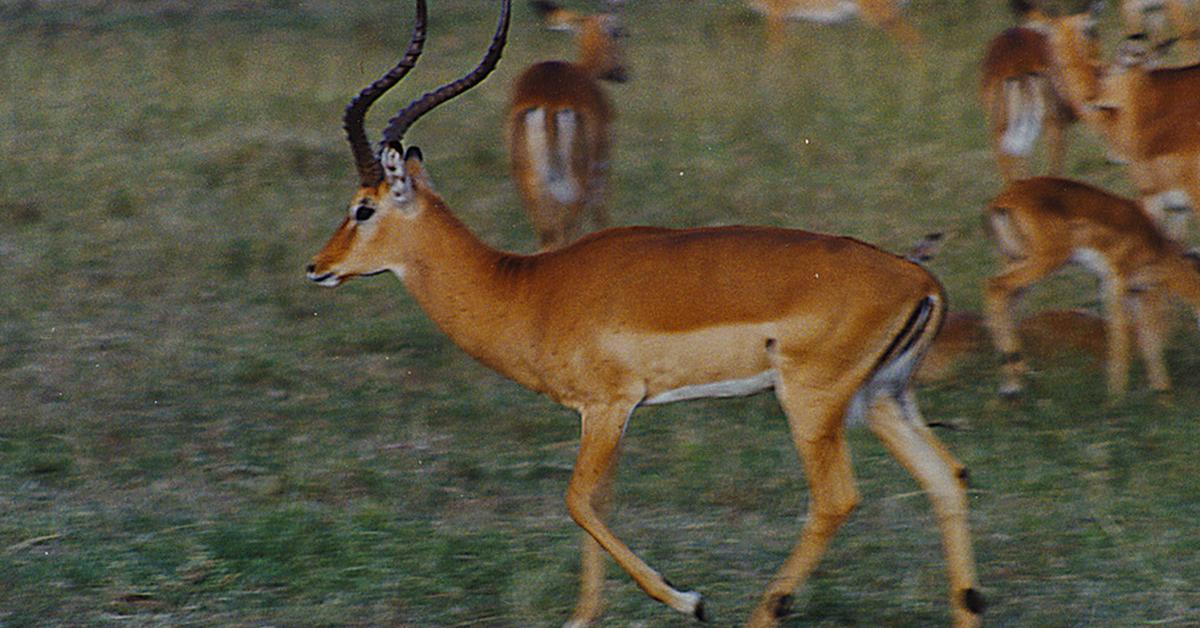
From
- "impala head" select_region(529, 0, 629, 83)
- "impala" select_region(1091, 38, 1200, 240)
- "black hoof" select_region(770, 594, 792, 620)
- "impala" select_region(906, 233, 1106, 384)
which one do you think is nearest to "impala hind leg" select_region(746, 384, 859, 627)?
"black hoof" select_region(770, 594, 792, 620)

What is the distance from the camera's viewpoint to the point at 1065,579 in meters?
4.27

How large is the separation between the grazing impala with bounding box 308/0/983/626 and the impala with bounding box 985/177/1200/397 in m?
2.11

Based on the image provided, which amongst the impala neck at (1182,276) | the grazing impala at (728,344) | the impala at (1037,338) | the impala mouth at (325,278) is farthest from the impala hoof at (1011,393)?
the impala mouth at (325,278)

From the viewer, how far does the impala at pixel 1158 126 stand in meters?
6.40

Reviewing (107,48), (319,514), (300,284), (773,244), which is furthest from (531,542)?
(107,48)

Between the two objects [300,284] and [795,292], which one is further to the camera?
[300,284]

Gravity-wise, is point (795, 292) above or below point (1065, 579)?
above

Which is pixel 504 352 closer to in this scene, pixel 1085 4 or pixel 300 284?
pixel 300 284

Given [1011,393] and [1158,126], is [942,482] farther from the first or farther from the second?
[1158,126]

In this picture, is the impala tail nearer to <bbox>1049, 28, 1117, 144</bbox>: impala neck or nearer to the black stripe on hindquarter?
the black stripe on hindquarter

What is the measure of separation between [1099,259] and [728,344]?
101 inches

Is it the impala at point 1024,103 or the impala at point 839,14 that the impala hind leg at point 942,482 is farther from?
the impala at point 839,14

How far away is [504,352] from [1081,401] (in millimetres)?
2466

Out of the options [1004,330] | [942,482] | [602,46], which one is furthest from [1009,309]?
[602,46]
